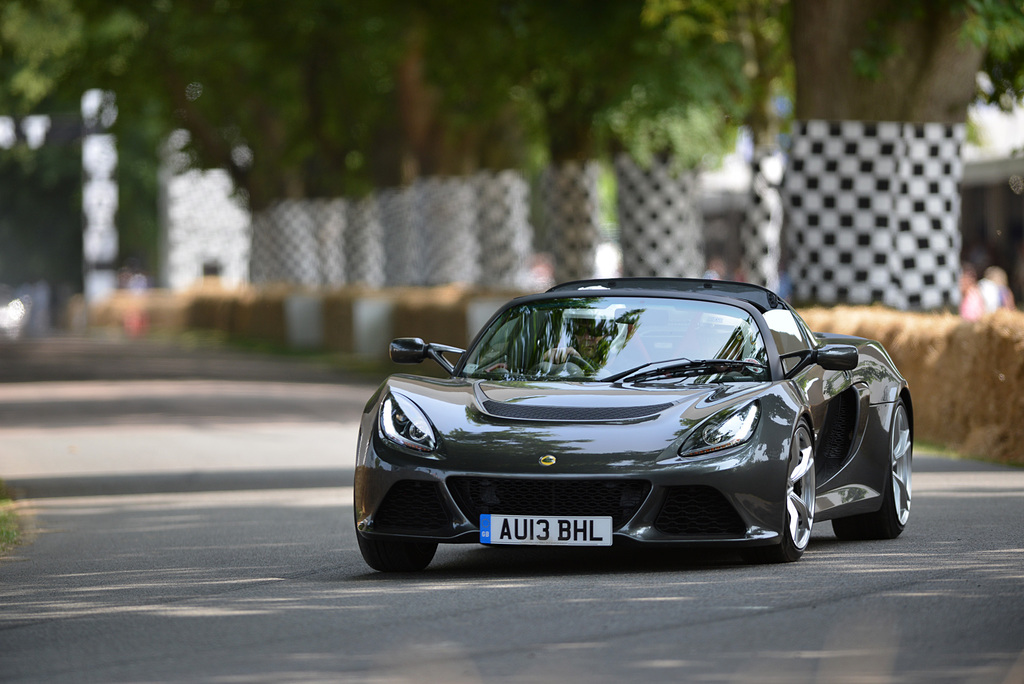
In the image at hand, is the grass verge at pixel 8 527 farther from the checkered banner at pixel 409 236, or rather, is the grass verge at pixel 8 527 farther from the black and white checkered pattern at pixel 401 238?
the black and white checkered pattern at pixel 401 238

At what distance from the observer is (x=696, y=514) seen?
7688mm

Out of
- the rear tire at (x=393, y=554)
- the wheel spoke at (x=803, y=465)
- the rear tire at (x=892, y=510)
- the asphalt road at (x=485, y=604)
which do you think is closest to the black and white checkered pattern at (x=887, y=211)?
the asphalt road at (x=485, y=604)

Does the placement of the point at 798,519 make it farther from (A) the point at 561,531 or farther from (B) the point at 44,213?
(B) the point at 44,213

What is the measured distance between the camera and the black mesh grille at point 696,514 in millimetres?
7660

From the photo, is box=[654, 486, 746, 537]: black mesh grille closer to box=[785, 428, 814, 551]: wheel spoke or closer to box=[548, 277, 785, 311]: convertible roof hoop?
box=[785, 428, 814, 551]: wheel spoke

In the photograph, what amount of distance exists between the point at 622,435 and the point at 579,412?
264 mm

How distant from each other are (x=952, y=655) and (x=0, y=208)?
66.8 metres

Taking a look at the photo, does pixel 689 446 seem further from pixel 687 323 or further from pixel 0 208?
pixel 0 208

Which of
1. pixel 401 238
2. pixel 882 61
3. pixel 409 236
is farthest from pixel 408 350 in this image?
pixel 401 238

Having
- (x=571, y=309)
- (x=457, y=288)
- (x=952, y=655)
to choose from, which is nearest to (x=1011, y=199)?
(x=457, y=288)

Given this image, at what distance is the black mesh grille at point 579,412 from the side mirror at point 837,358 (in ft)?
3.50

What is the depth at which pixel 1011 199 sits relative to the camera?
139ft

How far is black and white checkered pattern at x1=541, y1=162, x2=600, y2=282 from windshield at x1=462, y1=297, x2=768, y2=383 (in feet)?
71.1

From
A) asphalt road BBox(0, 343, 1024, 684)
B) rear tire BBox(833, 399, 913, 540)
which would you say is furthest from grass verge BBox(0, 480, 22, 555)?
rear tire BBox(833, 399, 913, 540)
